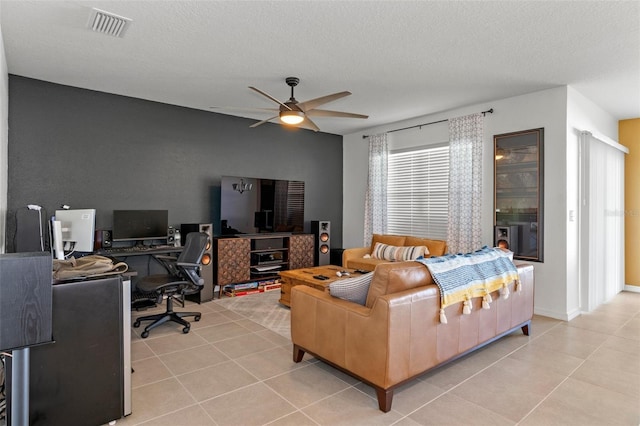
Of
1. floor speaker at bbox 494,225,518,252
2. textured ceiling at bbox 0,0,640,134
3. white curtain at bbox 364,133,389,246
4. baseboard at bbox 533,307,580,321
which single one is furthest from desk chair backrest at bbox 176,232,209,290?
baseboard at bbox 533,307,580,321

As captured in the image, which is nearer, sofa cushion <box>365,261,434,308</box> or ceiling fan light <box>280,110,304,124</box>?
sofa cushion <box>365,261,434,308</box>

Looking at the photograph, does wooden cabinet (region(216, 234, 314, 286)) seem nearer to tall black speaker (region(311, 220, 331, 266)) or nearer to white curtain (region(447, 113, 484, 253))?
tall black speaker (region(311, 220, 331, 266))

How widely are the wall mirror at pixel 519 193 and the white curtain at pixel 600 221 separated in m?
0.55

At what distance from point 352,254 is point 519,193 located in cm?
261

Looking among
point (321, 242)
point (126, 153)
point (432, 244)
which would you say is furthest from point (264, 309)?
point (126, 153)

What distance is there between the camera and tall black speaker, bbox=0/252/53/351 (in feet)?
5.51

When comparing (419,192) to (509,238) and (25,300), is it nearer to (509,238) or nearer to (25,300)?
(509,238)

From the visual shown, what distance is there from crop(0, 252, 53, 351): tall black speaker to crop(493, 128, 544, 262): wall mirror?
4757 millimetres

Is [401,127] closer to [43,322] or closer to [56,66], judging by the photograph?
[56,66]

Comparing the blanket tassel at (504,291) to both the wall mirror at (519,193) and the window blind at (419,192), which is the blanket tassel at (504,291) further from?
the window blind at (419,192)

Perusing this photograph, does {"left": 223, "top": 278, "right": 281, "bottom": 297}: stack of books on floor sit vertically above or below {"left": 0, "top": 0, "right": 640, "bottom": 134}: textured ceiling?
below

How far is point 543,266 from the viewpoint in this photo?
4465 mm

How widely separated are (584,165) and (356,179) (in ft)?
12.1

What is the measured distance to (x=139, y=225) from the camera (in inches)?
188
